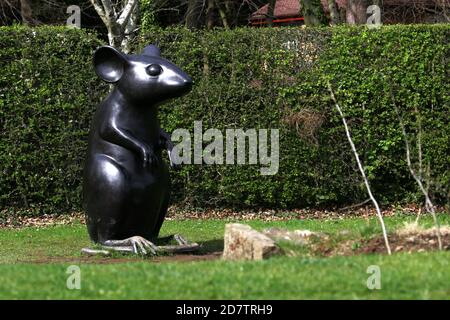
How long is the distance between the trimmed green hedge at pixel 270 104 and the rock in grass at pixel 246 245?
720cm

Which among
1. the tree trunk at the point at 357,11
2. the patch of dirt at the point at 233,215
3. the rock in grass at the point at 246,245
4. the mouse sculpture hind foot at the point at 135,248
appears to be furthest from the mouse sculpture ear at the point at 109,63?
the tree trunk at the point at 357,11

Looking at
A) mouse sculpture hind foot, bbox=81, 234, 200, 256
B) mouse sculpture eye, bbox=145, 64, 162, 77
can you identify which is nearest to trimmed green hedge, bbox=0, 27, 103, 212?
mouse sculpture hind foot, bbox=81, 234, 200, 256

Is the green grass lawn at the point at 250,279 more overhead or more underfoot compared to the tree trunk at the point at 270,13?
more underfoot

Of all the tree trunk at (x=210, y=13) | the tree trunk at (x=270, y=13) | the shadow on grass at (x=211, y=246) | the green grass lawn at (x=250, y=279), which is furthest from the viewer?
the tree trunk at (x=270, y=13)

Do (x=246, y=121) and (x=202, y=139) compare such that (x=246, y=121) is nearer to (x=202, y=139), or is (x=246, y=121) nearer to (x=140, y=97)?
(x=202, y=139)

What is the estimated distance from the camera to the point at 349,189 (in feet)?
55.2

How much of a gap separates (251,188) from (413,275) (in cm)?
979

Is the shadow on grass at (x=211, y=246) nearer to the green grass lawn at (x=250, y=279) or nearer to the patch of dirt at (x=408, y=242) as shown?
the patch of dirt at (x=408, y=242)

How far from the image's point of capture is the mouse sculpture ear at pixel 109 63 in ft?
36.6

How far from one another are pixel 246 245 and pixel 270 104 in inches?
313

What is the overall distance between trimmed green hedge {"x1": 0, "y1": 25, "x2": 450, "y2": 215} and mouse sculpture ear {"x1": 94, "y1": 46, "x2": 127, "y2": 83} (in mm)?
5140

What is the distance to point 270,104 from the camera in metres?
16.8
